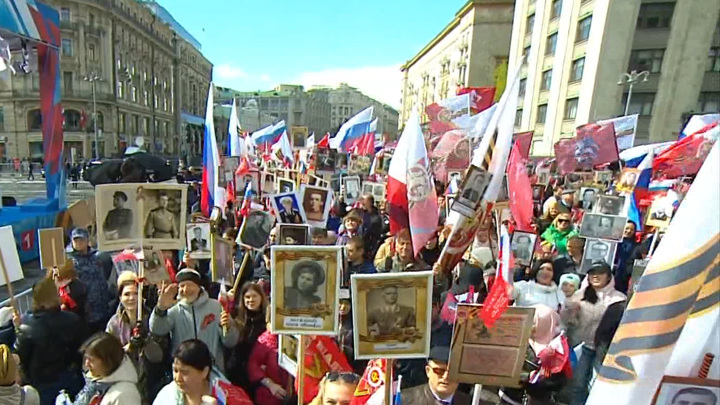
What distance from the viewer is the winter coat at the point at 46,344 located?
271cm

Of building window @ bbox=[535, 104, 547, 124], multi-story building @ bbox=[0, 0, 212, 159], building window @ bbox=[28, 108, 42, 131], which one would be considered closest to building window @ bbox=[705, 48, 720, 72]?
building window @ bbox=[535, 104, 547, 124]

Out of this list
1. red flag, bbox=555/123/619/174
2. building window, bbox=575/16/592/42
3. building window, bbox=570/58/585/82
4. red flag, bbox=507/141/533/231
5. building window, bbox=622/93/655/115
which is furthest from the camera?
building window, bbox=570/58/585/82

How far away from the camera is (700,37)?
79.7 feet

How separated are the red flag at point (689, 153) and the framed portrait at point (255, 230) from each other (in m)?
7.15

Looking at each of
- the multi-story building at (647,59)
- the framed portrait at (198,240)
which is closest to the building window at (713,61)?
the multi-story building at (647,59)

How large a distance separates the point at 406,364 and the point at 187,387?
1.69 meters

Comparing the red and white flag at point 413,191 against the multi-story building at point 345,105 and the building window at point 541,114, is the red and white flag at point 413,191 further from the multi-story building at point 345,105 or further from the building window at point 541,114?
the multi-story building at point 345,105

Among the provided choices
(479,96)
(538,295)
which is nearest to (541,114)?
(479,96)

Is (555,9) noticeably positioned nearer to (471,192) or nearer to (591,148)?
(591,148)

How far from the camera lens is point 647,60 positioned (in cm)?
2538

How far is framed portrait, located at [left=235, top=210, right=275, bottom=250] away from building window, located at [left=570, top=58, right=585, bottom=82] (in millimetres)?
28411

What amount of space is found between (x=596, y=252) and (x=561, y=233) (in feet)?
2.95

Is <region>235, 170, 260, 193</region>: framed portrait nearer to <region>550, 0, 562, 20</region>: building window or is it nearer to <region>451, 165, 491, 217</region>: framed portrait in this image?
<region>451, 165, 491, 217</region>: framed portrait

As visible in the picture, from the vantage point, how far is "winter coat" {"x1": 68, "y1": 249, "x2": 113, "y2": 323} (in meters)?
3.75
